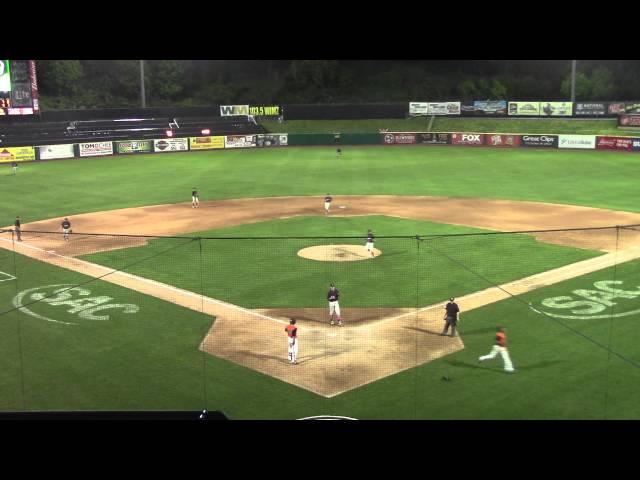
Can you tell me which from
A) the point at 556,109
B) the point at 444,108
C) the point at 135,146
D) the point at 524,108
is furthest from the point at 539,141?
the point at 135,146

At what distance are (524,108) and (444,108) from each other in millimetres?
9852

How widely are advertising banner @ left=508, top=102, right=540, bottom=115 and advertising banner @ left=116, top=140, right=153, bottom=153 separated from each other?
42.9 metres

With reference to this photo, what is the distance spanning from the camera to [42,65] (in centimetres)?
8869

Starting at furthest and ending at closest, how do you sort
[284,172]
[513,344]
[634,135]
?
[634,135] < [284,172] < [513,344]

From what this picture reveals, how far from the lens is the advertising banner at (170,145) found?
7250cm

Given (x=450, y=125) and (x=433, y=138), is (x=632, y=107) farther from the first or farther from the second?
(x=433, y=138)

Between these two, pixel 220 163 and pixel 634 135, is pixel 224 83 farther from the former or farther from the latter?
pixel 634 135

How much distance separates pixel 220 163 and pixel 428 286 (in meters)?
43.0

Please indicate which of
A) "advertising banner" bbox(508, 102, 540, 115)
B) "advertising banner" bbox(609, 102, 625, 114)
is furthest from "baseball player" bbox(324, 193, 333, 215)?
"advertising banner" bbox(508, 102, 540, 115)

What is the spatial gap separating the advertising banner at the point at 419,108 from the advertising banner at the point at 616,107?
849 inches

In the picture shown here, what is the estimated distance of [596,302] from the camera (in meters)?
21.3

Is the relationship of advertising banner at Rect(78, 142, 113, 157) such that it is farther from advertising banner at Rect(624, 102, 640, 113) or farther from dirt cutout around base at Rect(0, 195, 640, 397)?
advertising banner at Rect(624, 102, 640, 113)

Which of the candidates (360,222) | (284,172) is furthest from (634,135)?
(360,222)

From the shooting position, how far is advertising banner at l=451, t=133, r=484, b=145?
76062mm
